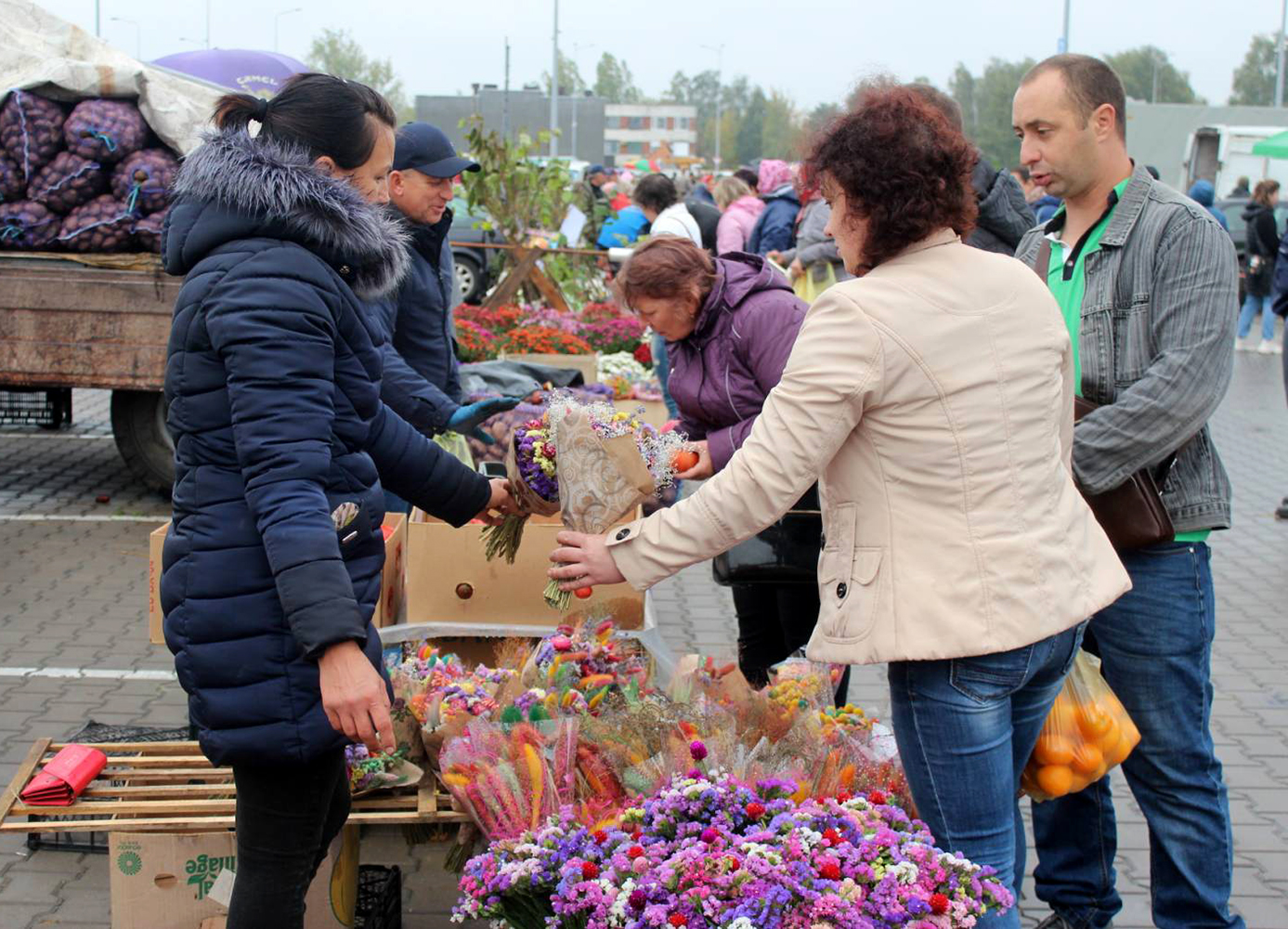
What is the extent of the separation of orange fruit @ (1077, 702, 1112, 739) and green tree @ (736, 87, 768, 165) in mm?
93633

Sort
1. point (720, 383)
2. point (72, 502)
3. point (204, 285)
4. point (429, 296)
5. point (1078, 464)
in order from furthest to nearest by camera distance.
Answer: point (72, 502) < point (429, 296) < point (720, 383) < point (1078, 464) < point (204, 285)

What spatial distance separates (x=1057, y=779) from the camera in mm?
2748

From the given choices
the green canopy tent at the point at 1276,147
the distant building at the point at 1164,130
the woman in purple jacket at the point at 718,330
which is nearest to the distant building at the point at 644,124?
the distant building at the point at 1164,130

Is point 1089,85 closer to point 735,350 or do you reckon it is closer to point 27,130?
point 735,350

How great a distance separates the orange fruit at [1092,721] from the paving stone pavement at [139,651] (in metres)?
1.00

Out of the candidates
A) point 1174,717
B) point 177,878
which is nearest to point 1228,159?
point 1174,717

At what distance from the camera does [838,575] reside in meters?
2.36

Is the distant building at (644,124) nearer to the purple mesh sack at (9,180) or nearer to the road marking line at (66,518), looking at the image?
the purple mesh sack at (9,180)

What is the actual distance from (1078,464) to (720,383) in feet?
4.36

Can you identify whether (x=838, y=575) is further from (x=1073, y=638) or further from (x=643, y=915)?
(x=643, y=915)

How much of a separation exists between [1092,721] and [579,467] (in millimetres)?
1164

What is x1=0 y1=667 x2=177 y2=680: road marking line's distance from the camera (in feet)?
17.2

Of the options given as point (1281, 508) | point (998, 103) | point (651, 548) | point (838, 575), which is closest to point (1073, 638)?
point (838, 575)

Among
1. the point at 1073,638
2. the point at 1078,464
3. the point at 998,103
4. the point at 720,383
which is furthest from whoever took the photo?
the point at 998,103
